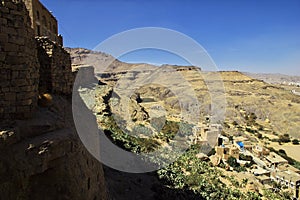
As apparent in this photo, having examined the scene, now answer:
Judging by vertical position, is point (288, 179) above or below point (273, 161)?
below

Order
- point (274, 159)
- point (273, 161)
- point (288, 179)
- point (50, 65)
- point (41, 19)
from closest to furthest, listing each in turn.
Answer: point (50, 65)
point (41, 19)
point (288, 179)
point (273, 161)
point (274, 159)

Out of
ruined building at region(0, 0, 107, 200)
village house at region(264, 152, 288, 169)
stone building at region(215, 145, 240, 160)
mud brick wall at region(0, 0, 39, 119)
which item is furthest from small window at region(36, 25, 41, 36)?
village house at region(264, 152, 288, 169)

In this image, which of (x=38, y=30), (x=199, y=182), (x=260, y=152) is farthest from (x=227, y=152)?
(x=38, y=30)

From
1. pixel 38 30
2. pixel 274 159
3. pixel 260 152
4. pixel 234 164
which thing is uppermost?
pixel 38 30

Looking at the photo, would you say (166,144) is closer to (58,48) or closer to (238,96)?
(58,48)

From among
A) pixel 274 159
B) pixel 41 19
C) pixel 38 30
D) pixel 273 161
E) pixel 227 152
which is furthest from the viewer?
pixel 274 159

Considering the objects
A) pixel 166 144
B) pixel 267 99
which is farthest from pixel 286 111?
pixel 166 144

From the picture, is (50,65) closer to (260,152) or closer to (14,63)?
(14,63)

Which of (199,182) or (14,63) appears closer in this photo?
(14,63)

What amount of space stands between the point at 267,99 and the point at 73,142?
6444cm

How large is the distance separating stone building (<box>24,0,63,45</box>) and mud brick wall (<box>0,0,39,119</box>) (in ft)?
24.8

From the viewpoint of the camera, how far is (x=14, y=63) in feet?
11.4

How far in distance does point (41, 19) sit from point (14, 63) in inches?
395

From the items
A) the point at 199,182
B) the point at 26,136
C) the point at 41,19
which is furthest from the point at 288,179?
the point at 26,136
